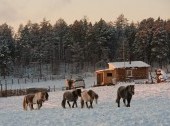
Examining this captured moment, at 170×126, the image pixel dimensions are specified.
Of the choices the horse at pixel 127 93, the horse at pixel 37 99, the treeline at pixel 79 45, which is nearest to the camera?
the horse at pixel 127 93

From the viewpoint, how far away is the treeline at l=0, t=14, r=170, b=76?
11881 cm

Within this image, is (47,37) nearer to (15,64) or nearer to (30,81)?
(15,64)

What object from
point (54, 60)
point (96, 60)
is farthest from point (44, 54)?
point (96, 60)

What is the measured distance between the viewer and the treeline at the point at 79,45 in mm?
118812

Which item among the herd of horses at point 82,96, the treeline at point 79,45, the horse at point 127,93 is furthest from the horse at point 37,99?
the treeline at point 79,45

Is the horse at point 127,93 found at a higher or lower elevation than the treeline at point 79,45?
lower

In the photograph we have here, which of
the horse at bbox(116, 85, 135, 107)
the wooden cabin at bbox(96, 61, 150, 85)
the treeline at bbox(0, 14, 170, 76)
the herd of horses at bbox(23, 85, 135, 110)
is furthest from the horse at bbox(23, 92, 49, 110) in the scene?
the treeline at bbox(0, 14, 170, 76)

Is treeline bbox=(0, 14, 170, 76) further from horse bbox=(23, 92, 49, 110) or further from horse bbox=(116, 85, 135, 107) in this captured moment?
horse bbox=(116, 85, 135, 107)

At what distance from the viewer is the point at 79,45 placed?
138 meters

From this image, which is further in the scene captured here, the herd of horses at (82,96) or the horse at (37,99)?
the horse at (37,99)

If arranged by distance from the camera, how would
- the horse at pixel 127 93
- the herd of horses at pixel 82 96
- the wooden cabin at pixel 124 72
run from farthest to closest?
the wooden cabin at pixel 124 72 → the herd of horses at pixel 82 96 → the horse at pixel 127 93

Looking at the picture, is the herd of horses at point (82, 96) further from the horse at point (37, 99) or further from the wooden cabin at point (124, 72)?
the wooden cabin at point (124, 72)

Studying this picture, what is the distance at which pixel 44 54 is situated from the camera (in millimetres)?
136250

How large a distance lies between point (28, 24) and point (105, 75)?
99726 millimetres
